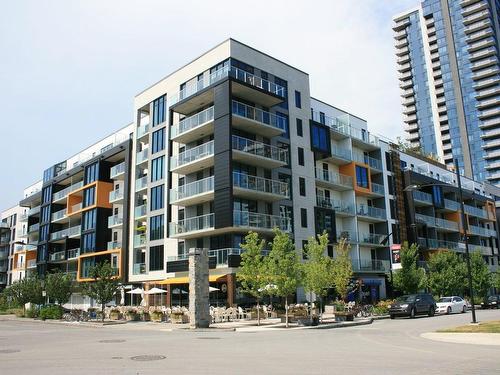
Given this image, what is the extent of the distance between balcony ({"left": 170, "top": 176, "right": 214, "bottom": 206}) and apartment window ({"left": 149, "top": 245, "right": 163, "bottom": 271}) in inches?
222

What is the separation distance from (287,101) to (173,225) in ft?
52.2

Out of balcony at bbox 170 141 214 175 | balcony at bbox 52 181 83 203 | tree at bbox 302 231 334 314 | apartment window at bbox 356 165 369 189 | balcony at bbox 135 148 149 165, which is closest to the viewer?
tree at bbox 302 231 334 314

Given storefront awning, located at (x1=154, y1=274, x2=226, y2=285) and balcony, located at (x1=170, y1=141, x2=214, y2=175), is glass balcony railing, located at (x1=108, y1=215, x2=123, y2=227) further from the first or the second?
storefront awning, located at (x1=154, y1=274, x2=226, y2=285)

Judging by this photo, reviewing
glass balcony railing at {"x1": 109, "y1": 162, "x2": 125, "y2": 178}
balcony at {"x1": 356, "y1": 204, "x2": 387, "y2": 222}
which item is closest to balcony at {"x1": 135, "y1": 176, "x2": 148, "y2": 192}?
glass balcony railing at {"x1": 109, "y1": 162, "x2": 125, "y2": 178}

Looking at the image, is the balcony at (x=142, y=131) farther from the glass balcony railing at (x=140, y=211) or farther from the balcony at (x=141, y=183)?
the glass balcony railing at (x=140, y=211)

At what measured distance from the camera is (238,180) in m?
38.2

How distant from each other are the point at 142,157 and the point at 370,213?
25094 mm

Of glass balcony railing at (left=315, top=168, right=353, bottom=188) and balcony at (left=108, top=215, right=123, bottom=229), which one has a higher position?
glass balcony railing at (left=315, top=168, right=353, bottom=188)

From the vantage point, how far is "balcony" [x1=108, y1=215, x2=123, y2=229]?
52.6m

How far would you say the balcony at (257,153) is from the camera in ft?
127

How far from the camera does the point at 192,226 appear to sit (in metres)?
40.1

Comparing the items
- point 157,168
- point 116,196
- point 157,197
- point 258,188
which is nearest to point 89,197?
point 116,196

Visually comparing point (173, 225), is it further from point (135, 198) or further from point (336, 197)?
point (336, 197)

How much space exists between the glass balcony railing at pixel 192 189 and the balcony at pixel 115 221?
12.7 meters
